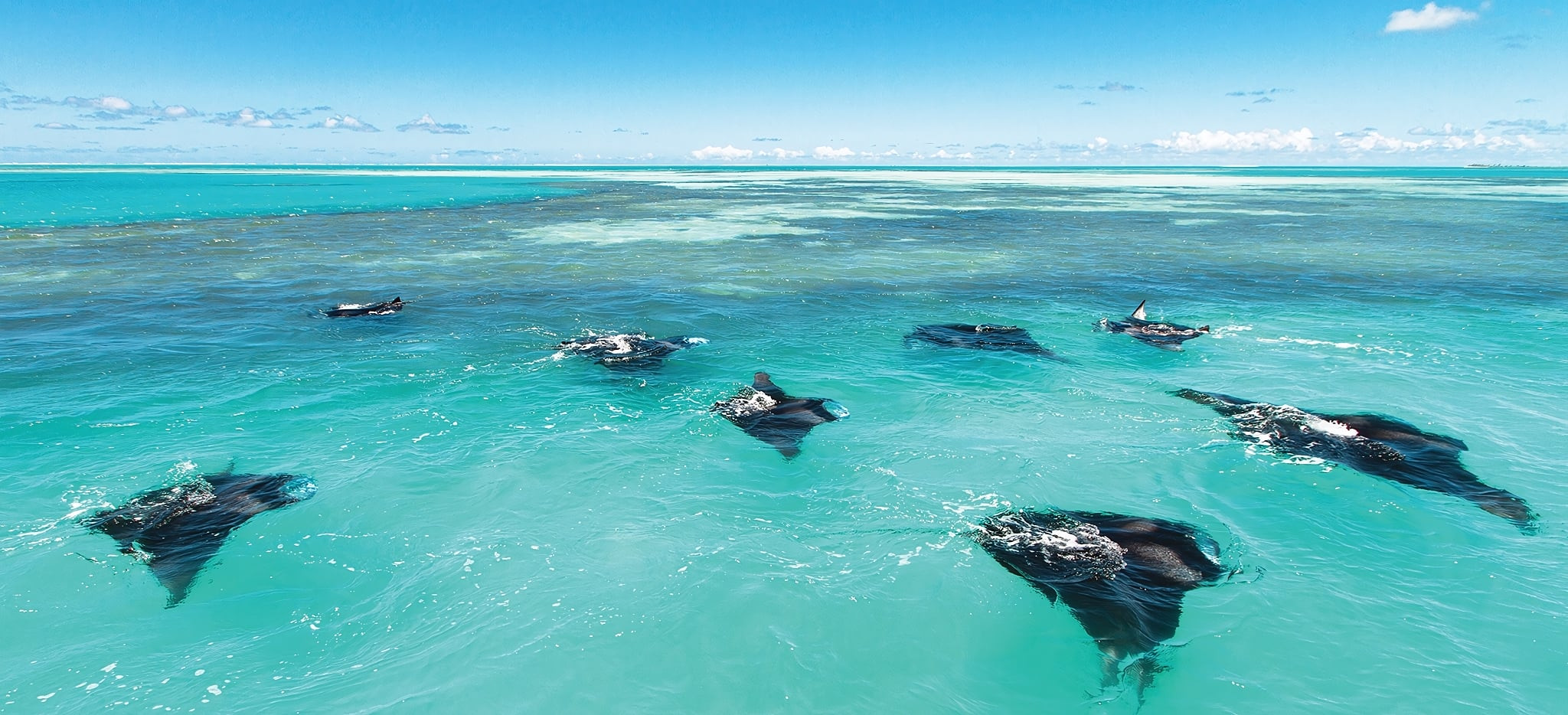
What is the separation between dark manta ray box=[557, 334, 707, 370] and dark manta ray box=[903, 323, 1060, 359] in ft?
29.0

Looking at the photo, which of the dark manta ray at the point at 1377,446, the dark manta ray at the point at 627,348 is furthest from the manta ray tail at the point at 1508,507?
the dark manta ray at the point at 627,348

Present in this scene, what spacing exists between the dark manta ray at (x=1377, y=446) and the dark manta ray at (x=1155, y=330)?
657 centimetres

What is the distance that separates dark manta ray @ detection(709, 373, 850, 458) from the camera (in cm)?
1802

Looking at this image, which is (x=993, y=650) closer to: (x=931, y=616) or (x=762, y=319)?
(x=931, y=616)

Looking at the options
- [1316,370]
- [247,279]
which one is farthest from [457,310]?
[1316,370]

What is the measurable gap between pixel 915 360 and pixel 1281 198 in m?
125

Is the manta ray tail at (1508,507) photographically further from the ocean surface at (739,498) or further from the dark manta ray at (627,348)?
the dark manta ray at (627,348)

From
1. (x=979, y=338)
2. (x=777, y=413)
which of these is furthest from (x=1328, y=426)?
(x=777, y=413)

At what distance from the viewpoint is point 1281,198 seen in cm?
11631

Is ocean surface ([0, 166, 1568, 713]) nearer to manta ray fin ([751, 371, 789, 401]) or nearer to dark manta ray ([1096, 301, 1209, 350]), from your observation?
dark manta ray ([1096, 301, 1209, 350])

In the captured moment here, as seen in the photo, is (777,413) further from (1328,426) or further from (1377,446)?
(1377,446)

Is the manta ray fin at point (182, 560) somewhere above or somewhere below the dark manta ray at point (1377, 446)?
below

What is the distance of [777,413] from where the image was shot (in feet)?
63.4

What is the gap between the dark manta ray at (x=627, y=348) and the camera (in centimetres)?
2375
